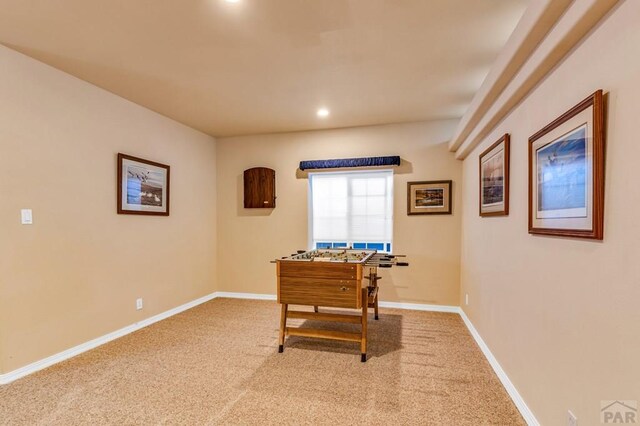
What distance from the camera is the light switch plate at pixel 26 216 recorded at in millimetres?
2443

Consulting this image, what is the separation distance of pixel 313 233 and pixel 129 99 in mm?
2867

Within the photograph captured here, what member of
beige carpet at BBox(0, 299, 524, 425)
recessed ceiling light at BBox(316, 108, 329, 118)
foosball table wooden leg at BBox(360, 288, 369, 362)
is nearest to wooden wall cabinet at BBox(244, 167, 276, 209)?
recessed ceiling light at BBox(316, 108, 329, 118)

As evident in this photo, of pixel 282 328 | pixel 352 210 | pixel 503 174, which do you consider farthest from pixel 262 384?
pixel 352 210

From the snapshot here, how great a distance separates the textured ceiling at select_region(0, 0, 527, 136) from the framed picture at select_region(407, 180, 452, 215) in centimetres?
108

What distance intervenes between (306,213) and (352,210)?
2.29 feet

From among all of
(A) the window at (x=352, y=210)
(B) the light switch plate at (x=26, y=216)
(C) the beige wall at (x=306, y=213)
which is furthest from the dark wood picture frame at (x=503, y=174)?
(B) the light switch plate at (x=26, y=216)

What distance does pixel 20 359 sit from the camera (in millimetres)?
2424

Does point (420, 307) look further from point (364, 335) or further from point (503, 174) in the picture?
point (503, 174)

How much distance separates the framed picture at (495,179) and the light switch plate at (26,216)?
3.84 metres

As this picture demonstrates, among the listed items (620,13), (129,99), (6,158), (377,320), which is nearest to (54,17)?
(6,158)

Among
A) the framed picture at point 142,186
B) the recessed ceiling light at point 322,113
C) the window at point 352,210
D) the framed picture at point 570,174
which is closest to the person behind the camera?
the framed picture at point 570,174

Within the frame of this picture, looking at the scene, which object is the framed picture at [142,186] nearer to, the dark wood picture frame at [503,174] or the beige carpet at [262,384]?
the beige carpet at [262,384]

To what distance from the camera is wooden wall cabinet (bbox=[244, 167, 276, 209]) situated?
4664 millimetres

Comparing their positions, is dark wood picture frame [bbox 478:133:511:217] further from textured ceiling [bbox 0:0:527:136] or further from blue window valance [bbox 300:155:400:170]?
blue window valance [bbox 300:155:400:170]
